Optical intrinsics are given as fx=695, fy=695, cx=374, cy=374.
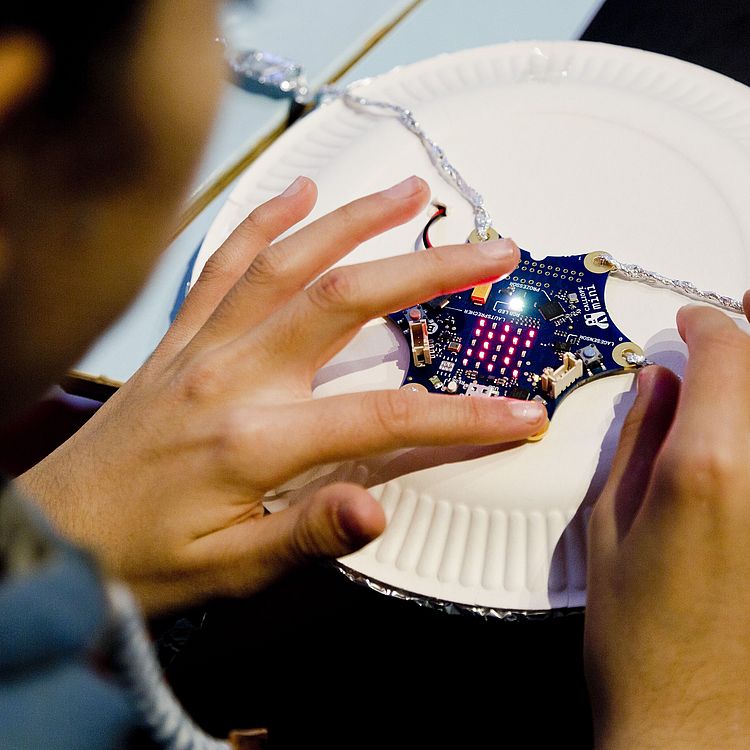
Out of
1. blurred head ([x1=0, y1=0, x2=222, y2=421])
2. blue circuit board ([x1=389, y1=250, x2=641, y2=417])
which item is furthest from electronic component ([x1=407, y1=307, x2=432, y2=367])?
blurred head ([x1=0, y1=0, x2=222, y2=421])

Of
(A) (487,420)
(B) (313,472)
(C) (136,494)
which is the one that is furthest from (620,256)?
(C) (136,494)

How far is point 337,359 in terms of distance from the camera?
2.40 feet

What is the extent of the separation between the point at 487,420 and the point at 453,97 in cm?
52

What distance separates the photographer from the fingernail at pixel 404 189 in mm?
764

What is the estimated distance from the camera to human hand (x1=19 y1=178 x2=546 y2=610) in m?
0.62

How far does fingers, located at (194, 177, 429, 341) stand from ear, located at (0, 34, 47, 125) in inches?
18.7

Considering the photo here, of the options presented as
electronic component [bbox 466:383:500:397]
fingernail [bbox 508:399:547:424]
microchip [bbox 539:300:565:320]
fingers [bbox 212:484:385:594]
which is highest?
microchip [bbox 539:300:565:320]

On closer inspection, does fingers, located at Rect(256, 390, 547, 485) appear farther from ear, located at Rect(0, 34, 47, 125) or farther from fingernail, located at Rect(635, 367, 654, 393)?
ear, located at Rect(0, 34, 47, 125)

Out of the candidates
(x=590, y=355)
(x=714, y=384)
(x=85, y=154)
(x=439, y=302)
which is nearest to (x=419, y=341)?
(x=439, y=302)

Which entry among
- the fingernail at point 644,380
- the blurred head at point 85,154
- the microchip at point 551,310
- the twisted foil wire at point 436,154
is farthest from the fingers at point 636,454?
the blurred head at point 85,154

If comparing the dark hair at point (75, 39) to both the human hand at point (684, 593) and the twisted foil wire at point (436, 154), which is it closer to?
the human hand at point (684, 593)

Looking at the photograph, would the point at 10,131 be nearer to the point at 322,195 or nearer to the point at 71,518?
the point at 71,518

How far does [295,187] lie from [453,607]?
0.51 meters

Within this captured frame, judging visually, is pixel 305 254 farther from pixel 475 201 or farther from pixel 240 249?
pixel 475 201
